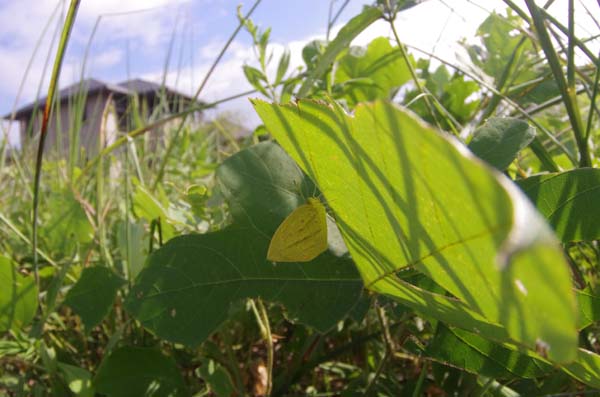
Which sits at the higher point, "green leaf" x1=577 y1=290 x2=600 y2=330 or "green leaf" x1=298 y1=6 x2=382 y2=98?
"green leaf" x1=298 y1=6 x2=382 y2=98

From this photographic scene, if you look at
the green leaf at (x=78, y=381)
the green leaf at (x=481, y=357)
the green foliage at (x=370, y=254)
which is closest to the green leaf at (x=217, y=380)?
the green foliage at (x=370, y=254)

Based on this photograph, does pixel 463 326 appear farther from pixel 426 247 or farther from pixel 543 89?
pixel 543 89

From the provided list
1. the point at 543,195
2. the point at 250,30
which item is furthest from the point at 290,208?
the point at 250,30

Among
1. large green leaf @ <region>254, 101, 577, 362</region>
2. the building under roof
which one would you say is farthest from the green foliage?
the building under roof

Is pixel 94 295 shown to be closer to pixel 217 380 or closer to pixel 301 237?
pixel 217 380

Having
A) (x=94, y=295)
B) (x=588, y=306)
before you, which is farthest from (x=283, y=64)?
(x=588, y=306)

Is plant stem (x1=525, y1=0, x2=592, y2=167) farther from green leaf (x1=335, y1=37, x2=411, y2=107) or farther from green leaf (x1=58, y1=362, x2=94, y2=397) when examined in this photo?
green leaf (x1=58, y1=362, x2=94, y2=397)

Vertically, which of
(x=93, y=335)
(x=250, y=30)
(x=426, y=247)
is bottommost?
(x=93, y=335)
